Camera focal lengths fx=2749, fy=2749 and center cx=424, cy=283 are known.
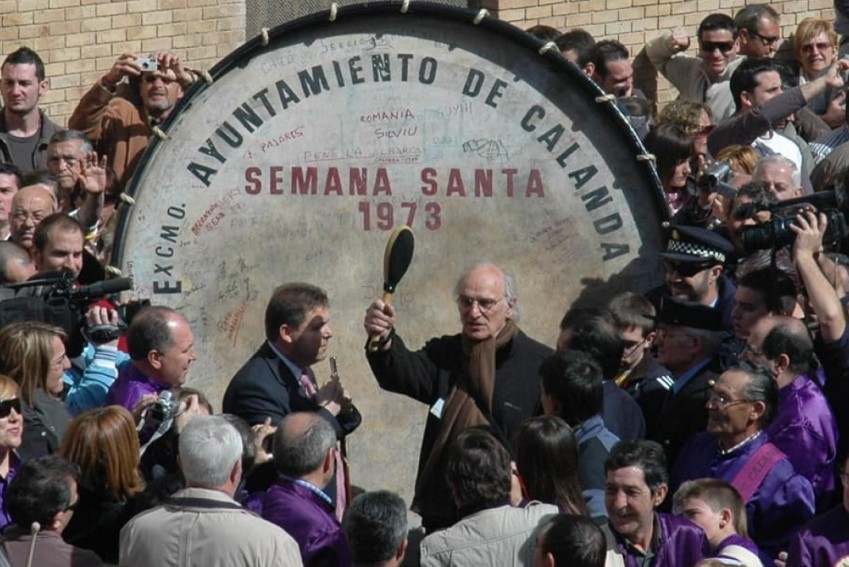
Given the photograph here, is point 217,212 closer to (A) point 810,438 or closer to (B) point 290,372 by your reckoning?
(B) point 290,372

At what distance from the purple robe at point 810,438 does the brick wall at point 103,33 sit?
7.63 m

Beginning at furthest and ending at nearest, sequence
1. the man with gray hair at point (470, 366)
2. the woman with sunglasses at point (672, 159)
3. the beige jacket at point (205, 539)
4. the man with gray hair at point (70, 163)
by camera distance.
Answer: the man with gray hair at point (70, 163)
the woman with sunglasses at point (672, 159)
the man with gray hair at point (470, 366)
the beige jacket at point (205, 539)

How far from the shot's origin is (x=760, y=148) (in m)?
13.6

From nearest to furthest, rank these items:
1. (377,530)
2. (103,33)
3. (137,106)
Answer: (377,530), (137,106), (103,33)

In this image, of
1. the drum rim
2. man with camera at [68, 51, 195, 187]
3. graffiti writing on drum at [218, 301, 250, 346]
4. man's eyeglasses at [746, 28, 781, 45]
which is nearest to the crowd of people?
the drum rim

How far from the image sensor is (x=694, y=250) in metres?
11.8

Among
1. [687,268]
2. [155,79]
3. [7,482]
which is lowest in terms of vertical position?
[7,482]

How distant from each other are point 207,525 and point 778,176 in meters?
3.88

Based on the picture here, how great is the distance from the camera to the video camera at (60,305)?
11688 millimetres

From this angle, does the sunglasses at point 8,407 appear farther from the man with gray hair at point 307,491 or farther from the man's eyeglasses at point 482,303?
the man's eyeglasses at point 482,303

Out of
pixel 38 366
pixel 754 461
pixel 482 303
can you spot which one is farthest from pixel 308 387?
pixel 754 461

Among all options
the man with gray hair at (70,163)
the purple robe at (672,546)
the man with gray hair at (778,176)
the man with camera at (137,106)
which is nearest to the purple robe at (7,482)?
the purple robe at (672,546)

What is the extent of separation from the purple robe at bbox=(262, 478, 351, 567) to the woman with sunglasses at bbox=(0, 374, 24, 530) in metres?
1.10
